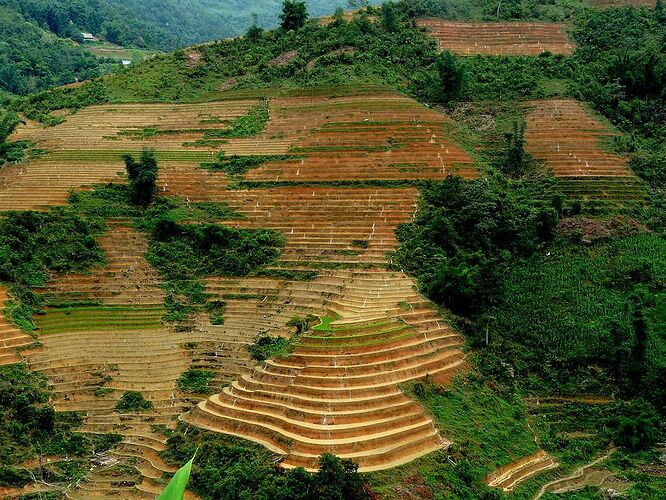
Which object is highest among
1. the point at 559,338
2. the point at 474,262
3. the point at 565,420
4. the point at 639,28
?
the point at 639,28

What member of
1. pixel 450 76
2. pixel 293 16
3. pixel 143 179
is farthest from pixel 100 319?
pixel 293 16

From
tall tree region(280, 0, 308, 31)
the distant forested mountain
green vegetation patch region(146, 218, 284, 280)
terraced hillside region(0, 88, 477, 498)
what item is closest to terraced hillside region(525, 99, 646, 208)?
terraced hillside region(0, 88, 477, 498)

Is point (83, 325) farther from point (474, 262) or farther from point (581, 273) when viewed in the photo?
point (581, 273)

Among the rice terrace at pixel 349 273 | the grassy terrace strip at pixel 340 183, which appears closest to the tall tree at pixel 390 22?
the rice terrace at pixel 349 273

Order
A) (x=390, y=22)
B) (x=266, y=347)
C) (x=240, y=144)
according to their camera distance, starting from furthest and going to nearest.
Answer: (x=390, y=22) → (x=240, y=144) → (x=266, y=347)

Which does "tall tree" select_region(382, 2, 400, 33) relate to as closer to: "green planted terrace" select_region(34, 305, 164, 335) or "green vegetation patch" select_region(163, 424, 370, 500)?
"green planted terrace" select_region(34, 305, 164, 335)

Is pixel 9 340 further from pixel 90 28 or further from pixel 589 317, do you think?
pixel 90 28

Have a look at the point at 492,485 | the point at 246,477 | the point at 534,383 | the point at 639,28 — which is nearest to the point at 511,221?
the point at 534,383
